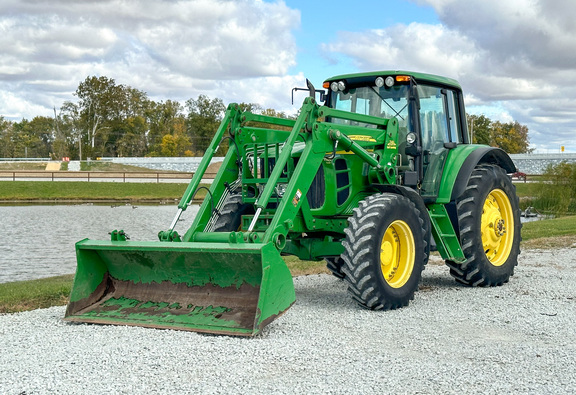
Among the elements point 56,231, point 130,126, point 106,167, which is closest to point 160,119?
point 130,126

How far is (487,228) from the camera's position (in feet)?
32.6

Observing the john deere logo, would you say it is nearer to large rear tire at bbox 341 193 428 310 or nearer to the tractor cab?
the tractor cab

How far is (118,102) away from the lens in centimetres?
8788

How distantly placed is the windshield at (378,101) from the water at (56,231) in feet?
24.3

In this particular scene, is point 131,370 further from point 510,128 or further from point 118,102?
point 510,128

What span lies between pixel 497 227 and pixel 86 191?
36723mm

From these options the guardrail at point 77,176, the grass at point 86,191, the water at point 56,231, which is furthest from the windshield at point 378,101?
the guardrail at point 77,176

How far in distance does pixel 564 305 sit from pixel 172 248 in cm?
458

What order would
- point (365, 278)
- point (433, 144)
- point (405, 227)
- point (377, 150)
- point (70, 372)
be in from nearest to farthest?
point (70, 372)
point (365, 278)
point (405, 227)
point (377, 150)
point (433, 144)

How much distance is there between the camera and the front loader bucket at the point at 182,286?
6527 millimetres

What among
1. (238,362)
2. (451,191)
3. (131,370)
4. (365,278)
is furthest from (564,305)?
(131,370)

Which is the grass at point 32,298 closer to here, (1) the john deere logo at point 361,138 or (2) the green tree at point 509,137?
(1) the john deere logo at point 361,138

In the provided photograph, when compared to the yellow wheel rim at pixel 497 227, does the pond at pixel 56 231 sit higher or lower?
lower

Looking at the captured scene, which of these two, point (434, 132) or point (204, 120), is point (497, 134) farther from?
point (434, 132)
